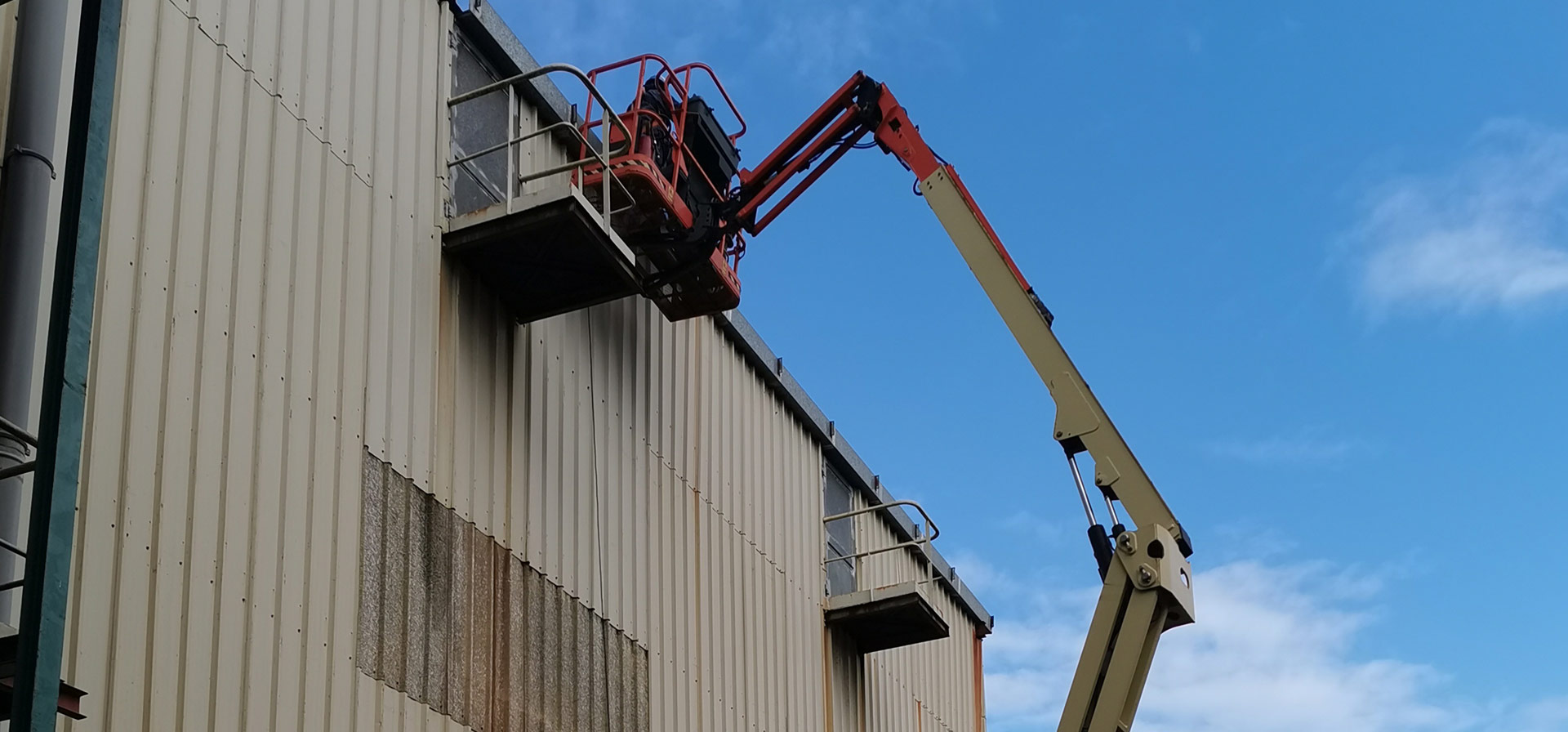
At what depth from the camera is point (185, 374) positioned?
10.4m

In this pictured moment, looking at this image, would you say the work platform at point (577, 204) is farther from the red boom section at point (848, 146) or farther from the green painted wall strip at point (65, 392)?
the green painted wall strip at point (65, 392)

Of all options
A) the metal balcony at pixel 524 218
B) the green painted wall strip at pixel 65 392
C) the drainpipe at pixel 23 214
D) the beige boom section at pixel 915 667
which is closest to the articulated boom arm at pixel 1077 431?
the metal balcony at pixel 524 218

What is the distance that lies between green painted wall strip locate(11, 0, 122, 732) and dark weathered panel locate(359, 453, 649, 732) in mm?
5049

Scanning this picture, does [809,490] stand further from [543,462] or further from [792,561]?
[543,462]

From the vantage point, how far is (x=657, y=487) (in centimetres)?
1711

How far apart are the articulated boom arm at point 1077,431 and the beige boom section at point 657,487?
2.12 meters

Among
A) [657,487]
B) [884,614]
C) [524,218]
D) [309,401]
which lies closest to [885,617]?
[884,614]

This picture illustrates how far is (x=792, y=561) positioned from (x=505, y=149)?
7330mm

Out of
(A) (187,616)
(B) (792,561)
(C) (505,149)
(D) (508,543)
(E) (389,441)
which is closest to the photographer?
(A) (187,616)

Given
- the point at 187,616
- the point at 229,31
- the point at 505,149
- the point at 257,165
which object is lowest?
the point at 187,616

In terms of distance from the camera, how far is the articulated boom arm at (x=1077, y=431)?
625 inches

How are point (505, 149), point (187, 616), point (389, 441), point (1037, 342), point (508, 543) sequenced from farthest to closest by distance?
point (1037, 342)
point (505, 149)
point (508, 543)
point (389, 441)
point (187, 616)

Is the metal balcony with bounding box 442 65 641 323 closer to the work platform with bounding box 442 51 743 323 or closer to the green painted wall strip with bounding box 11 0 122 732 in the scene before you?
the work platform with bounding box 442 51 743 323

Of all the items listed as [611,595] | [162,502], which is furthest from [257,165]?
[611,595]
